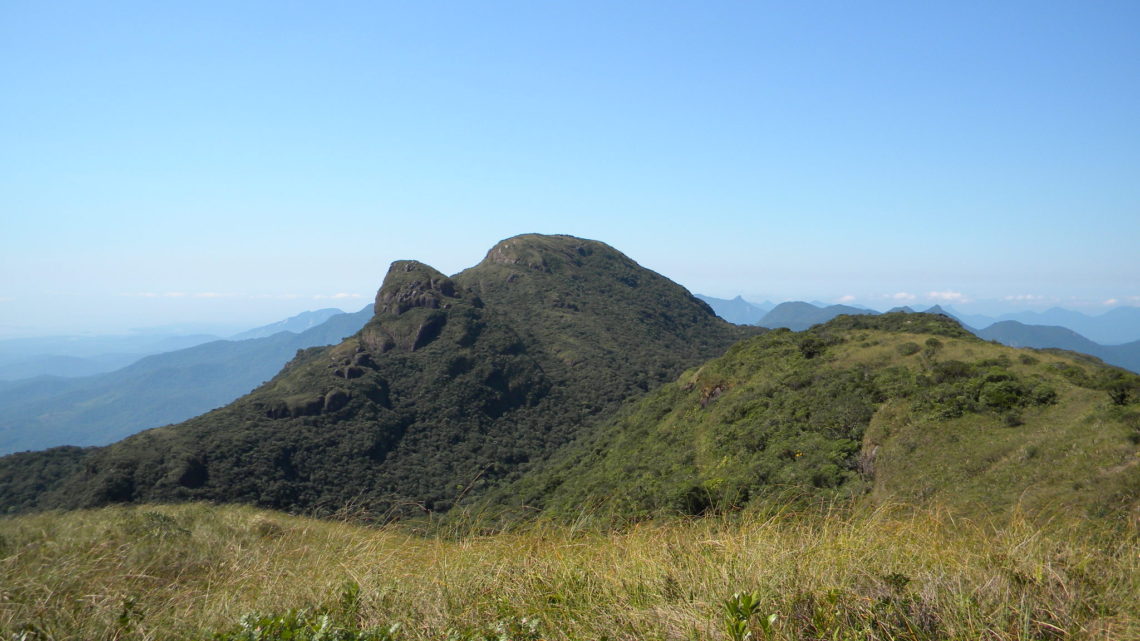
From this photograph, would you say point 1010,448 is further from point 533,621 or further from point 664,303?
point 664,303

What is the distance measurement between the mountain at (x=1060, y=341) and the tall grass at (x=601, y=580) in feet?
669

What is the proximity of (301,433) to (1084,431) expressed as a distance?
164ft

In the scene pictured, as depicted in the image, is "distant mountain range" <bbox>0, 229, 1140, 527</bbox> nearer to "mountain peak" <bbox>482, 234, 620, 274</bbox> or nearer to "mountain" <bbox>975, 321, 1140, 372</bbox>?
"mountain peak" <bbox>482, 234, 620, 274</bbox>

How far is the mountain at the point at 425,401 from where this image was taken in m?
39.1

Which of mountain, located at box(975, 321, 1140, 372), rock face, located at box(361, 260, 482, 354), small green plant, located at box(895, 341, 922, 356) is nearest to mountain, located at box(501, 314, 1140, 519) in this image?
small green plant, located at box(895, 341, 922, 356)

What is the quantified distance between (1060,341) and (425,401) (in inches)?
8701

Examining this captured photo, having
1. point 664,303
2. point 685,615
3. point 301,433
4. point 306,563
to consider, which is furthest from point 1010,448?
point 664,303

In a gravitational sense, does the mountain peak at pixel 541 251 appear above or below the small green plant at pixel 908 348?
above

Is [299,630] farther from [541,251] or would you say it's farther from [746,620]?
[541,251]

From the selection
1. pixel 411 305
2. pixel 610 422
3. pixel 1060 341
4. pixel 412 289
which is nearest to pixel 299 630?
pixel 610 422

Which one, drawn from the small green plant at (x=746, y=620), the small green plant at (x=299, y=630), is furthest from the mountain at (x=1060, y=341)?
the small green plant at (x=299, y=630)

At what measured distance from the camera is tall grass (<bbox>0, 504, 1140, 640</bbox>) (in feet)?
8.75

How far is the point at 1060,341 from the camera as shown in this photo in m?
184

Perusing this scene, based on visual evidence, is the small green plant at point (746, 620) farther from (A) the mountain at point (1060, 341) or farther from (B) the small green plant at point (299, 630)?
(A) the mountain at point (1060, 341)
